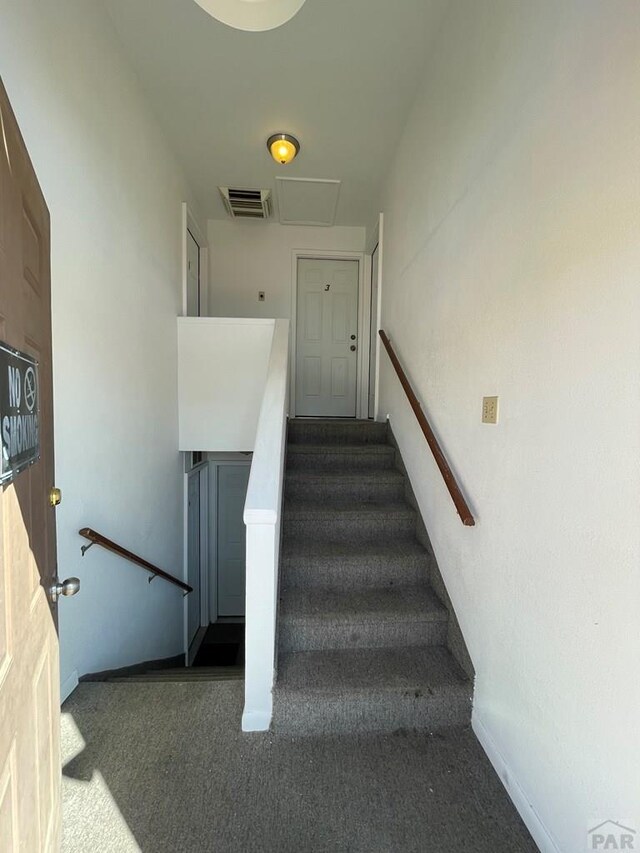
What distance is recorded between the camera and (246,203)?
150 inches

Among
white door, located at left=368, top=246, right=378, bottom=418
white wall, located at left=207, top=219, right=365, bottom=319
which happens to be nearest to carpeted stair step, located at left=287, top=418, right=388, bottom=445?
white door, located at left=368, top=246, right=378, bottom=418

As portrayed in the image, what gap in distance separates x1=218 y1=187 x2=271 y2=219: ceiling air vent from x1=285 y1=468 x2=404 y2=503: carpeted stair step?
282 centimetres

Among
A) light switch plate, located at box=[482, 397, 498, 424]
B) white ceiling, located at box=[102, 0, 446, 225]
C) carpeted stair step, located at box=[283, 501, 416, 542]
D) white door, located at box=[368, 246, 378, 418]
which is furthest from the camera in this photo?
white door, located at box=[368, 246, 378, 418]

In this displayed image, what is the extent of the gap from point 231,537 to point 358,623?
3.10 metres

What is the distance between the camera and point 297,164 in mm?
3230

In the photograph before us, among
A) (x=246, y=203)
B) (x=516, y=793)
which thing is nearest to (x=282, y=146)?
→ (x=246, y=203)

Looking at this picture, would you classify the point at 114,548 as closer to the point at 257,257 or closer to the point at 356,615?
the point at 356,615

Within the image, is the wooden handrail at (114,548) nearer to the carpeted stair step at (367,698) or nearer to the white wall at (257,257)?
the carpeted stair step at (367,698)

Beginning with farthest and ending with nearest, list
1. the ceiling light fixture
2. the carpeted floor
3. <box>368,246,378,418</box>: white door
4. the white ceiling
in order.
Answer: <box>368,246,378,418</box>: white door < the ceiling light fixture < the white ceiling < the carpeted floor

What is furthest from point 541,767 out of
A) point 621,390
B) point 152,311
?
point 152,311

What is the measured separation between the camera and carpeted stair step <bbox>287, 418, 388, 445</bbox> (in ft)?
10.3

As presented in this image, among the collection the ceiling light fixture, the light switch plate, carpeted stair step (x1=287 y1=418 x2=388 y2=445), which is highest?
the ceiling light fixture

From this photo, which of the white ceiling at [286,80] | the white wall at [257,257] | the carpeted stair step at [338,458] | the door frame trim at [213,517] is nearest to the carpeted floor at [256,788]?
the carpeted stair step at [338,458]

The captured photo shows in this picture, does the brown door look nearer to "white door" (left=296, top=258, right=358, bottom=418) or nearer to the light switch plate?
the light switch plate
